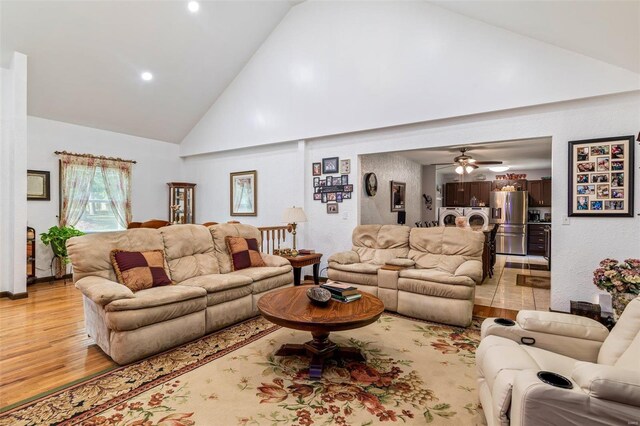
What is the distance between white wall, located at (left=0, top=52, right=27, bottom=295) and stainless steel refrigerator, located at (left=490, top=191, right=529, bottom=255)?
32.9 ft

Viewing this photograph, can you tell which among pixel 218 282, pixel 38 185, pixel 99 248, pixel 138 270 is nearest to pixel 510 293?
pixel 218 282

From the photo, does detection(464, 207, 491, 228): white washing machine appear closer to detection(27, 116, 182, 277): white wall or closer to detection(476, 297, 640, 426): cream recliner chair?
detection(476, 297, 640, 426): cream recliner chair

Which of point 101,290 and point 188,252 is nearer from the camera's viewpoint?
point 101,290

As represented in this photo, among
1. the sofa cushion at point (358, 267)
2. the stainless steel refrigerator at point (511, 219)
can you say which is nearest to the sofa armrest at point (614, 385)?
the sofa cushion at point (358, 267)

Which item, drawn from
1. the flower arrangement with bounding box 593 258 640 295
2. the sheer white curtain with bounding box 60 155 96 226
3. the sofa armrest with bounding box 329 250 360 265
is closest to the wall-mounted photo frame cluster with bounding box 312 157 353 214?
the sofa armrest with bounding box 329 250 360 265

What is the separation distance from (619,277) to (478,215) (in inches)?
254

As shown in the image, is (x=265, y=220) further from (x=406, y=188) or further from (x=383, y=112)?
(x=406, y=188)

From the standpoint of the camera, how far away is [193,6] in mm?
4832

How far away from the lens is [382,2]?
472 centimetres

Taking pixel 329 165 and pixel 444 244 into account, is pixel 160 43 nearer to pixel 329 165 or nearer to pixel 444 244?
pixel 329 165

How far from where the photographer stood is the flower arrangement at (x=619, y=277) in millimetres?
2674

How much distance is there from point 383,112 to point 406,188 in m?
3.77

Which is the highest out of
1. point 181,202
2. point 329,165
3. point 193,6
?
point 193,6

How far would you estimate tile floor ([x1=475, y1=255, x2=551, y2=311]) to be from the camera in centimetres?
429
